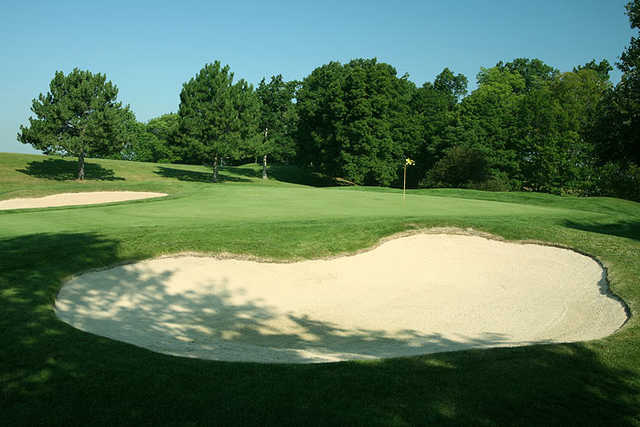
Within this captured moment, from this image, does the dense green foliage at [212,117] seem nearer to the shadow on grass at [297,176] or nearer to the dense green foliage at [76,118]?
the dense green foliage at [76,118]

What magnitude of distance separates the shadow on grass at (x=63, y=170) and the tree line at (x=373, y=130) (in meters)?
7.44

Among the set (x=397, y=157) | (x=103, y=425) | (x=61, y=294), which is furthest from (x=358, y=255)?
(x=397, y=157)

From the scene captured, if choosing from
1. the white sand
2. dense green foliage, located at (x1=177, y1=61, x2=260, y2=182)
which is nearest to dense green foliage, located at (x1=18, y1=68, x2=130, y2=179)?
dense green foliage, located at (x1=177, y1=61, x2=260, y2=182)

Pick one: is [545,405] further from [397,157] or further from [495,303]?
[397,157]

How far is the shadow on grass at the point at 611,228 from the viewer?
15898 mm

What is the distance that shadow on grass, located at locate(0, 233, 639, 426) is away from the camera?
4086mm

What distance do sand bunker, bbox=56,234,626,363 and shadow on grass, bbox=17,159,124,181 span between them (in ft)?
140

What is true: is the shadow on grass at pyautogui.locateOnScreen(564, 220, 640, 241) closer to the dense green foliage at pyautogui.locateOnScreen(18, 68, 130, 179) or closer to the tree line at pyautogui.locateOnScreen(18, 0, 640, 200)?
the tree line at pyautogui.locateOnScreen(18, 0, 640, 200)

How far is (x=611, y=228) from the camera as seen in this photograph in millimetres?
16891

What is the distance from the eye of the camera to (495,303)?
948 centimetres

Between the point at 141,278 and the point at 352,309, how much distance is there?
15.2ft

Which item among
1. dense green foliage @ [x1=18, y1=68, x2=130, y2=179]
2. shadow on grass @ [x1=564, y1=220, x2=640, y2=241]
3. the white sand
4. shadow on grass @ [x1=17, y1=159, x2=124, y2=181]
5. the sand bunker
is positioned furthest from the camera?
shadow on grass @ [x1=17, y1=159, x2=124, y2=181]

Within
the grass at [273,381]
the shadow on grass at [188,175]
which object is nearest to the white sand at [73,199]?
the grass at [273,381]

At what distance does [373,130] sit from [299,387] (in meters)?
48.6
